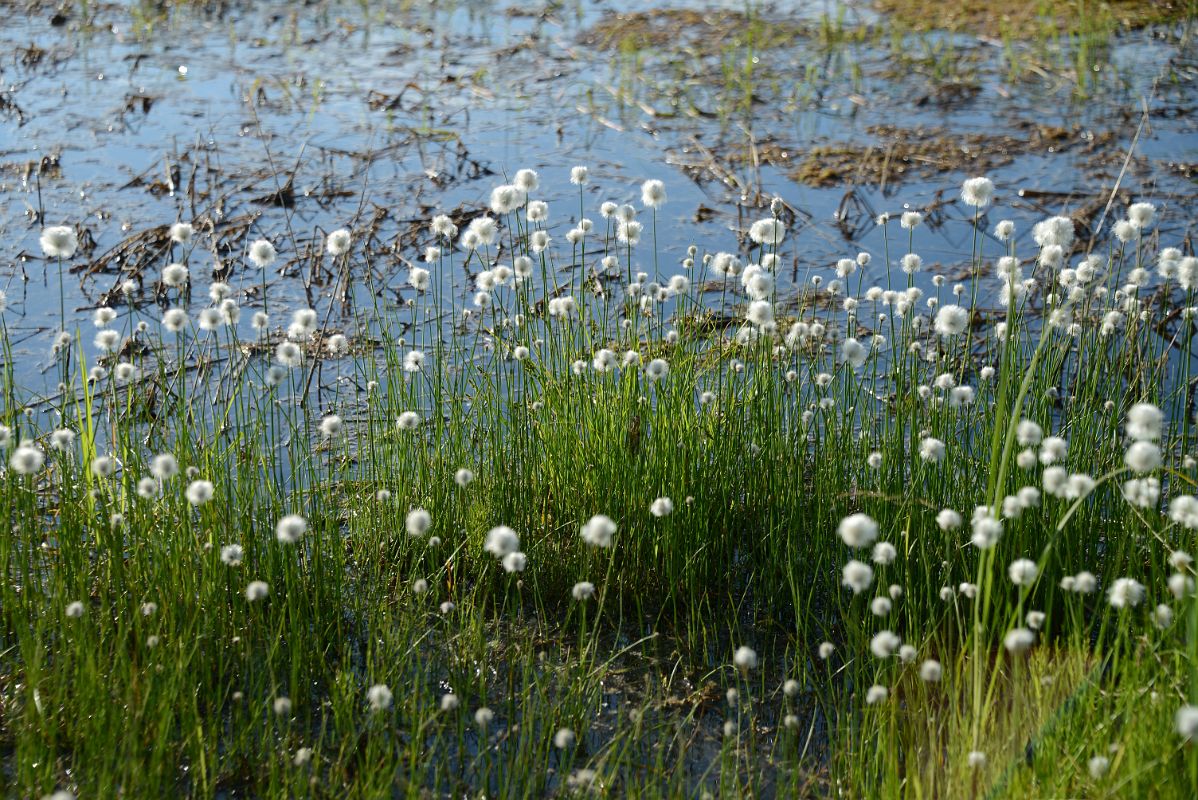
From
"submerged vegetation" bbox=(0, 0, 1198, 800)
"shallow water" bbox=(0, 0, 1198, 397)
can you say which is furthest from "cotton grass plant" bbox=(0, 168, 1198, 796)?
"shallow water" bbox=(0, 0, 1198, 397)

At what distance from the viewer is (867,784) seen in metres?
2.53

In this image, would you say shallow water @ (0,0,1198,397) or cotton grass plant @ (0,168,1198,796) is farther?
shallow water @ (0,0,1198,397)

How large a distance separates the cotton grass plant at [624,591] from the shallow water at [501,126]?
6.19ft

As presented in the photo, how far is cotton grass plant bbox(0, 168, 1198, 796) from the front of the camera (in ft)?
8.02

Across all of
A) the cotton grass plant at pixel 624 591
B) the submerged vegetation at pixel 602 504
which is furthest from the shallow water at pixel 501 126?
the cotton grass plant at pixel 624 591

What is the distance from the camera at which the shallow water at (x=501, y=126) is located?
19.5 feet

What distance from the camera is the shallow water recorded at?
5938 millimetres

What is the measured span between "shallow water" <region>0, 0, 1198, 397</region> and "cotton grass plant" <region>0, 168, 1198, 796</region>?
74.3 inches

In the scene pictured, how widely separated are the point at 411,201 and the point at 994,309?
3.08 m

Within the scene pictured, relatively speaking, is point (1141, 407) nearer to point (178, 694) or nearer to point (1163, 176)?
point (178, 694)

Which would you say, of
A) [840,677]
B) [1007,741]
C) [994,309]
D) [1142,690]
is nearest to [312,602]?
[840,677]

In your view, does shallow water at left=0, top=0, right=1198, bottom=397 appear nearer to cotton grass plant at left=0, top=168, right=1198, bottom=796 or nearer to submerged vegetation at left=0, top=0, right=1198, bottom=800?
submerged vegetation at left=0, top=0, right=1198, bottom=800

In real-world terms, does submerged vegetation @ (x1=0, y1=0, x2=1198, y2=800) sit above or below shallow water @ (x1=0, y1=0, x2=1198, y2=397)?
below

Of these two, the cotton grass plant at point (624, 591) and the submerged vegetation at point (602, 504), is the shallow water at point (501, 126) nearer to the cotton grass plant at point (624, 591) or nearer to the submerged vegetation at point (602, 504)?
the submerged vegetation at point (602, 504)
